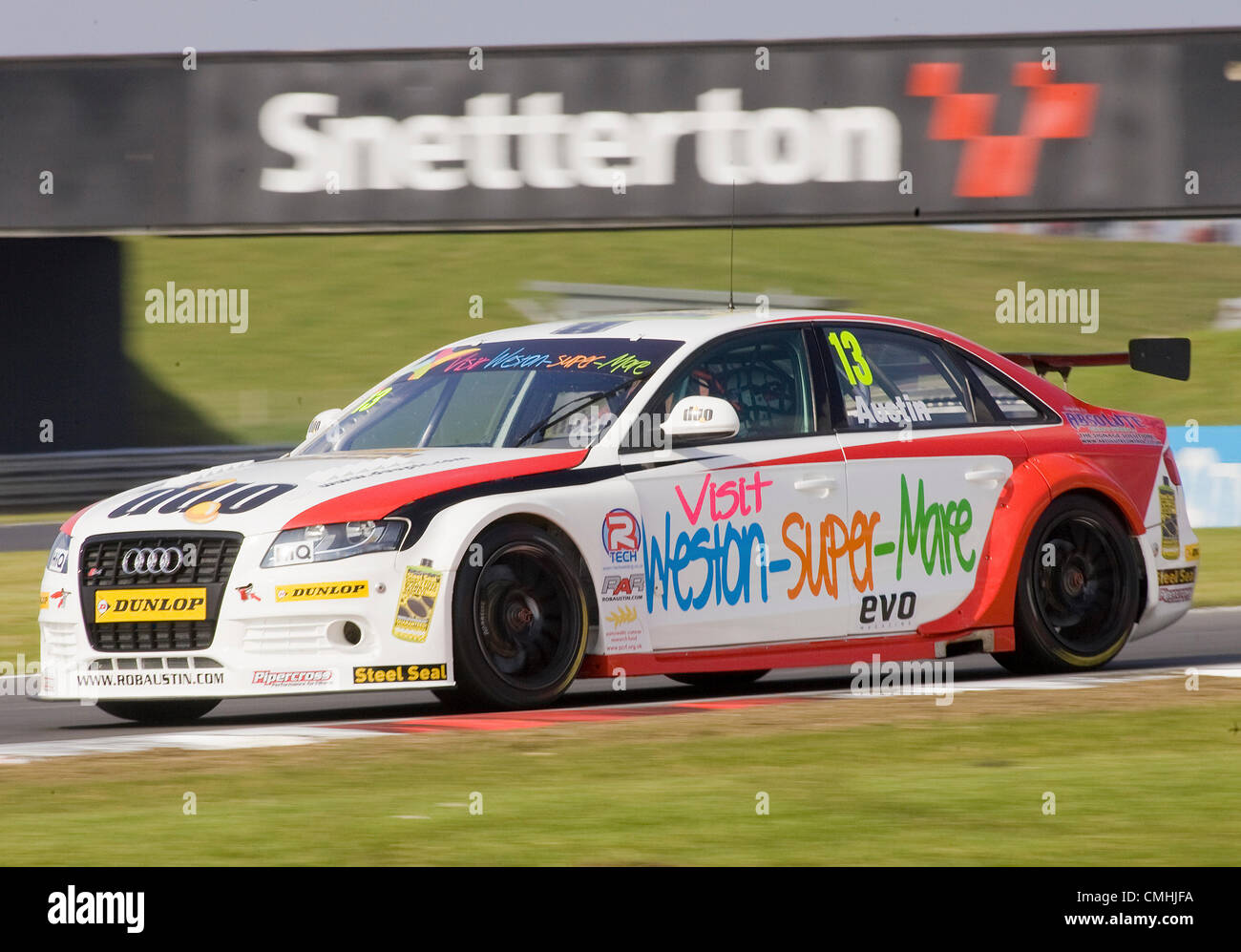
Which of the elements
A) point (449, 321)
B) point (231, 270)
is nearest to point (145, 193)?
point (449, 321)

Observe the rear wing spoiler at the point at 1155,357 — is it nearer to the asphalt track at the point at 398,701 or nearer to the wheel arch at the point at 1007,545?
the wheel arch at the point at 1007,545

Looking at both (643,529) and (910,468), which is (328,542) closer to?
(643,529)

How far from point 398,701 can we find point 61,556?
5.63ft

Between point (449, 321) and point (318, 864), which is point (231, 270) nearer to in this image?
point (449, 321)

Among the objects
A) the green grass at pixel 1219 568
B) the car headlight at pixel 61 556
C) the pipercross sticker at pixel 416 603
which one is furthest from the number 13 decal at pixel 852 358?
the green grass at pixel 1219 568

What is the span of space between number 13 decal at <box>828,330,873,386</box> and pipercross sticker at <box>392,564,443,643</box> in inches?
93.4

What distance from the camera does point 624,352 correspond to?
373 inches

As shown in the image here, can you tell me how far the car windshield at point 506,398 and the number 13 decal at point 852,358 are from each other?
0.80 m

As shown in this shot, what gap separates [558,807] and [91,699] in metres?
2.89

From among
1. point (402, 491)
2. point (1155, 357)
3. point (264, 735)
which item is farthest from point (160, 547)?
point (1155, 357)

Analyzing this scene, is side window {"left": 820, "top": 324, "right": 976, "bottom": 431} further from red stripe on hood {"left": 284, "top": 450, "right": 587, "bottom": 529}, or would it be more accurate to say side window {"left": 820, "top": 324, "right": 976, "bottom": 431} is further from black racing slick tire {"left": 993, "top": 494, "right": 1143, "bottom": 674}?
red stripe on hood {"left": 284, "top": 450, "right": 587, "bottom": 529}

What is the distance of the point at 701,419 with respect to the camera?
8.88 metres

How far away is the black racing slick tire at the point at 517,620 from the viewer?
8438mm

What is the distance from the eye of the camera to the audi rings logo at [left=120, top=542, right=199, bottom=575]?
8.46m
